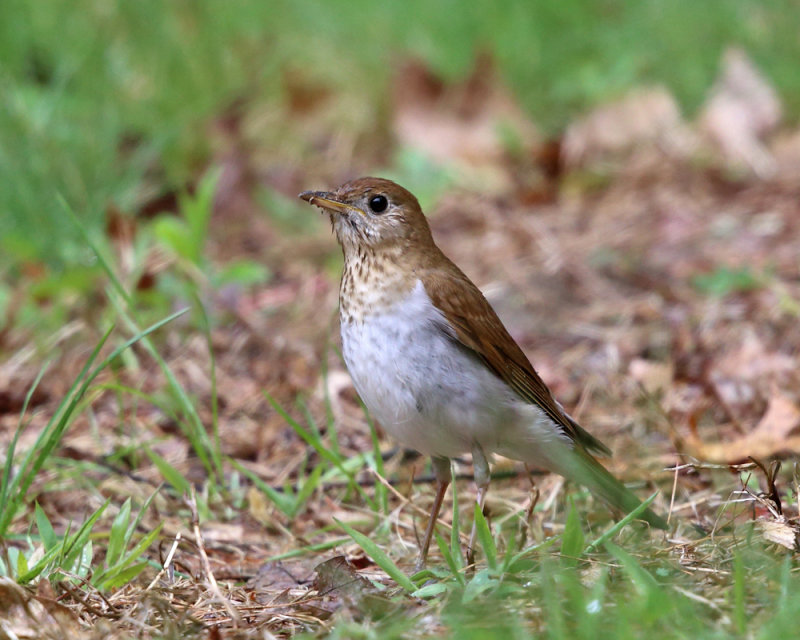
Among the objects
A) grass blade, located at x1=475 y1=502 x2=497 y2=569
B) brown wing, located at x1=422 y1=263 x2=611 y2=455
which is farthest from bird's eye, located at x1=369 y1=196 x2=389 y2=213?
grass blade, located at x1=475 y1=502 x2=497 y2=569

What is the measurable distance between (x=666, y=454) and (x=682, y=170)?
394 centimetres

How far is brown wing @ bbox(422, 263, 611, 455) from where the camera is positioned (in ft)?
12.0

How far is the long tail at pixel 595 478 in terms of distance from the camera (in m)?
3.64

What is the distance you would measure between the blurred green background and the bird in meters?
2.69

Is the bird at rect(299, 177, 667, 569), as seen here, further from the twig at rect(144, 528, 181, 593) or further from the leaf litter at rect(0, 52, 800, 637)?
the twig at rect(144, 528, 181, 593)

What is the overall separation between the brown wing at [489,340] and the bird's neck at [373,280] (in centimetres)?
9

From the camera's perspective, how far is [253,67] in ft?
30.0

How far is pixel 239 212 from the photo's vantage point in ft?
25.6

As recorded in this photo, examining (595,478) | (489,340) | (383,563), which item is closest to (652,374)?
(595,478)

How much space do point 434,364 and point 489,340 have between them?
27cm

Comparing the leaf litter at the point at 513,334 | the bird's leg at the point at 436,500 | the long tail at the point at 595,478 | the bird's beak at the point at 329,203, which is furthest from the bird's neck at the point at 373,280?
the long tail at the point at 595,478

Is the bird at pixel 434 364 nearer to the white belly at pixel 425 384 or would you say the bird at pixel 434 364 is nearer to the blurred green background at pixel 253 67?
the white belly at pixel 425 384

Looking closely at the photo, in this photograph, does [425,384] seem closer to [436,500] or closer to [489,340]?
[489,340]

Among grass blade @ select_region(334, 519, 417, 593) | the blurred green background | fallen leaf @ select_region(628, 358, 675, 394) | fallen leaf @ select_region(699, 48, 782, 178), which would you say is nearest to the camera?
grass blade @ select_region(334, 519, 417, 593)
